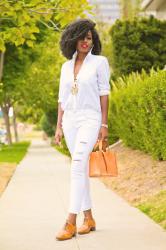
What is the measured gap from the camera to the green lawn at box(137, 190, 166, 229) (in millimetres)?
7945

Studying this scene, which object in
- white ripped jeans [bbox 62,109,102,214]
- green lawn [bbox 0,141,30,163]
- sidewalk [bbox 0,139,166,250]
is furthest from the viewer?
green lawn [bbox 0,141,30,163]

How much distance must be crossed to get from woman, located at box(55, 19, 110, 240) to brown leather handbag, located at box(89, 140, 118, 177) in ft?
0.22

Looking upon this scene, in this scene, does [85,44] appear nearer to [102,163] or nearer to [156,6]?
[102,163]

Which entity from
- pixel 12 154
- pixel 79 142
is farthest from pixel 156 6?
pixel 79 142

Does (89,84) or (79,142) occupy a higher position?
(89,84)

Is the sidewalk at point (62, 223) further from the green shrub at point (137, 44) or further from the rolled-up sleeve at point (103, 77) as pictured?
Answer: the green shrub at point (137, 44)

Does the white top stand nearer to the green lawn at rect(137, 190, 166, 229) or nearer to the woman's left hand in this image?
the woman's left hand

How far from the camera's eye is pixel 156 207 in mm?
8750

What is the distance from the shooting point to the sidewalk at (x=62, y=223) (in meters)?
6.41

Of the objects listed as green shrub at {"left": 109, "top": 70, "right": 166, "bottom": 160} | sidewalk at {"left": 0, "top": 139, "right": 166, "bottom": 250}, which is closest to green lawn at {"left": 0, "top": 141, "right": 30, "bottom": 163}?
green shrub at {"left": 109, "top": 70, "right": 166, "bottom": 160}

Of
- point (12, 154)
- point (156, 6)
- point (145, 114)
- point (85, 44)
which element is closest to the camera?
point (85, 44)

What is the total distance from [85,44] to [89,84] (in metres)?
0.43

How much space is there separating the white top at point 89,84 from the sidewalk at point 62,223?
4.19ft

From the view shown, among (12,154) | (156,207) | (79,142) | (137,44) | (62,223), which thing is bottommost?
(12,154)
